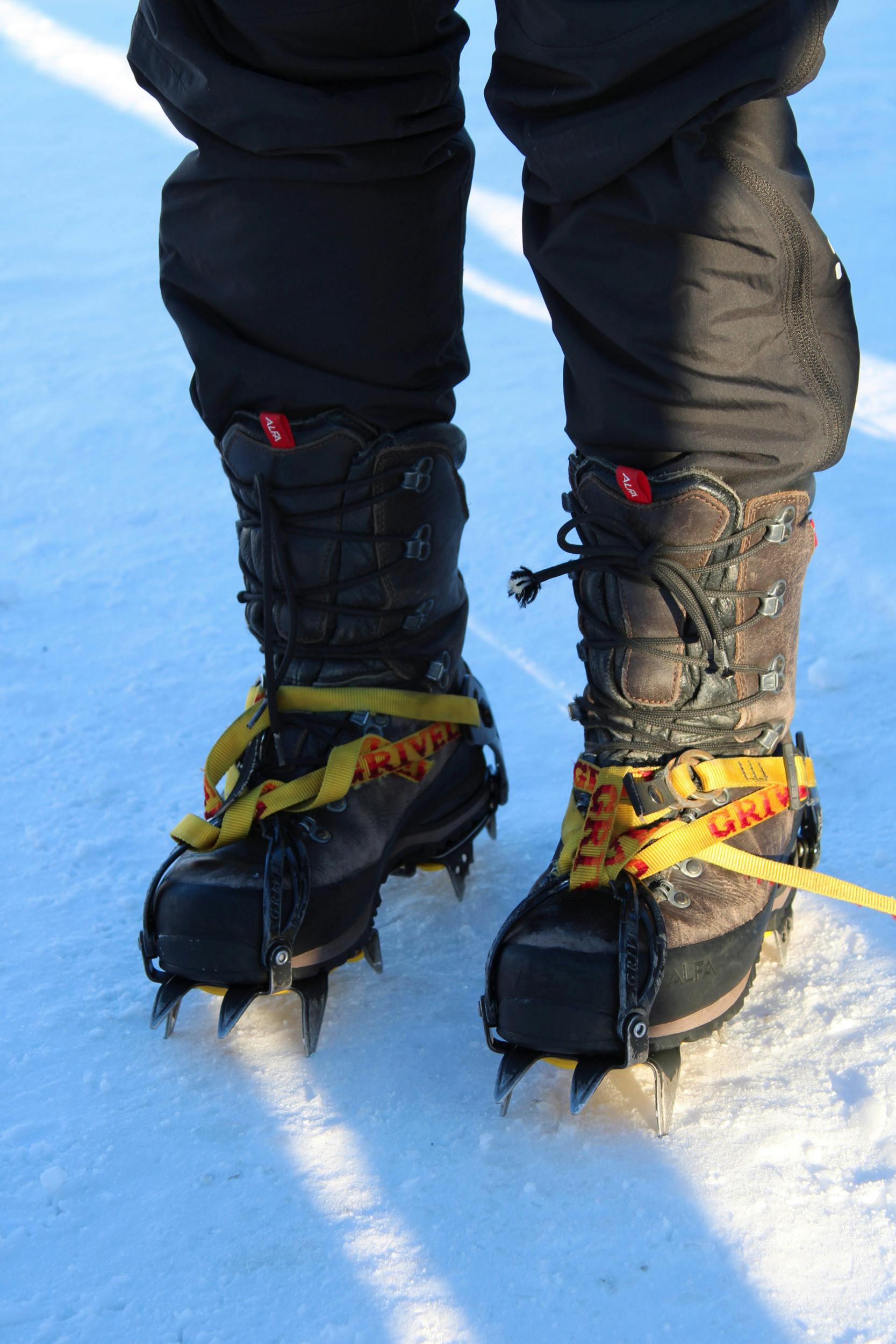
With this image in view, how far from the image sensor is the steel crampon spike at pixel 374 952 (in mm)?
1217

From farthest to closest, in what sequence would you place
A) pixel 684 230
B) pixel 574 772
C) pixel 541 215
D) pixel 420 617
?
pixel 420 617
pixel 574 772
pixel 541 215
pixel 684 230

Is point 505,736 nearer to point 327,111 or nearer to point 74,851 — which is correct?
point 74,851

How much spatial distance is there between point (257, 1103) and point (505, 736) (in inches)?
30.8

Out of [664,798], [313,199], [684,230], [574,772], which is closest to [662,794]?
[664,798]

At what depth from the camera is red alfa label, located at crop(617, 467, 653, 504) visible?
3.43 feet

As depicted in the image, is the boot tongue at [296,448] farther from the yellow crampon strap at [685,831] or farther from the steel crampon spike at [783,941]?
the steel crampon spike at [783,941]

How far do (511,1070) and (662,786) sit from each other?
0.29 meters

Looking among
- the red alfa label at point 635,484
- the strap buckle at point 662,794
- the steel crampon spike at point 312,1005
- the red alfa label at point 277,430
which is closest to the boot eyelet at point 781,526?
the red alfa label at point 635,484

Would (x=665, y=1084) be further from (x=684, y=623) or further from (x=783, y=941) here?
(x=684, y=623)

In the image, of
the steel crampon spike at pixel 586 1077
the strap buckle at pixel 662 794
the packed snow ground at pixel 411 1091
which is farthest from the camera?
the strap buckle at pixel 662 794

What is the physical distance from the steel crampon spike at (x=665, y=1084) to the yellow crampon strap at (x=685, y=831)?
0.52ft

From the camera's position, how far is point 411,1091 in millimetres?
1063

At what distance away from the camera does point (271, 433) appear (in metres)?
1.20

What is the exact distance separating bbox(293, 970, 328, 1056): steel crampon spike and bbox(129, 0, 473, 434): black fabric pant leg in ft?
1.89
